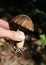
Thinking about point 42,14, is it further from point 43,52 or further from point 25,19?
point 25,19

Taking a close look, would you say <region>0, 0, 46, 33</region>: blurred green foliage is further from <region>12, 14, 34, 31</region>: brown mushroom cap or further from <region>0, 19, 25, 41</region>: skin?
<region>0, 19, 25, 41</region>: skin

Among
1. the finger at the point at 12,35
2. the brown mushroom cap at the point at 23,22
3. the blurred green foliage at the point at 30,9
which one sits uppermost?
the brown mushroom cap at the point at 23,22

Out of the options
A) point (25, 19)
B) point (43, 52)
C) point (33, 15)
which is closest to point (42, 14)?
point (33, 15)

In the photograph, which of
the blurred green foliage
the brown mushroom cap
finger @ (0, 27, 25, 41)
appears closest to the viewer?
finger @ (0, 27, 25, 41)

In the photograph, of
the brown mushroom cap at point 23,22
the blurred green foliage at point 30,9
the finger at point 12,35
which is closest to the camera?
the finger at point 12,35

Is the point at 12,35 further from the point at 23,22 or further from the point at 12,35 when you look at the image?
the point at 23,22

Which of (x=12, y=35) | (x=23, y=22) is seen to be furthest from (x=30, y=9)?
(x=12, y=35)

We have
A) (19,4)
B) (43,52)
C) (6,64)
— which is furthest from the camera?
(19,4)

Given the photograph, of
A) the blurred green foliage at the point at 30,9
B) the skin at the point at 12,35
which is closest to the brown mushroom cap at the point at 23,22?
the skin at the point at 12,35

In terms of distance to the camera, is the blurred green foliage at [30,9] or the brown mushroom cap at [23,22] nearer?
the brown mushroom cap at [23,22]

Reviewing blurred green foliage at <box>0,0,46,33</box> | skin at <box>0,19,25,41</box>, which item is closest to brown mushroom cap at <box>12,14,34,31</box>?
skin at <box>0,19,25,41</box>

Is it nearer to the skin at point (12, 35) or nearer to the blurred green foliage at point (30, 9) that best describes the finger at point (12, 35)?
the skin at point (12, 35)
